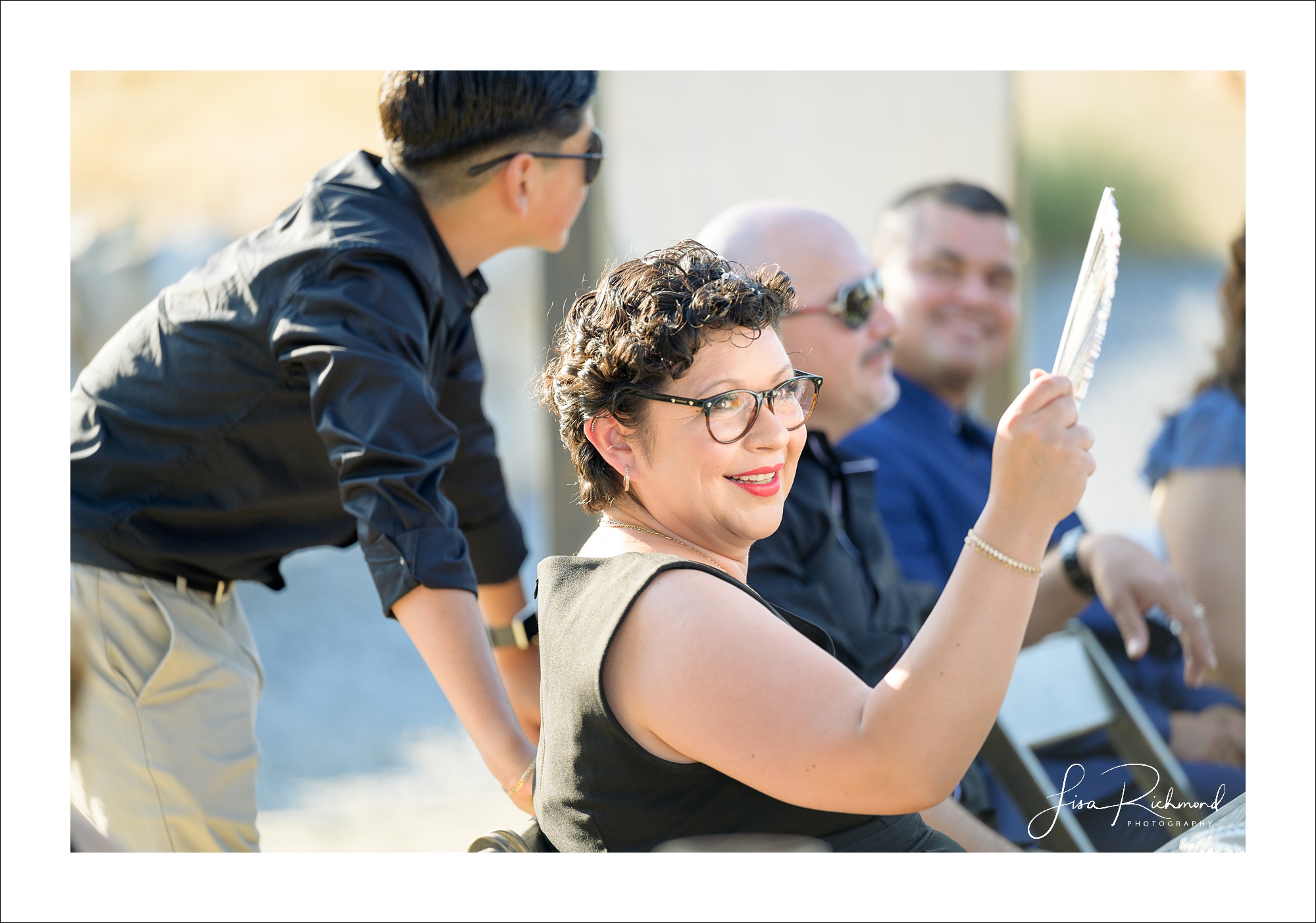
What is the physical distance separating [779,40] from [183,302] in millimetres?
1140

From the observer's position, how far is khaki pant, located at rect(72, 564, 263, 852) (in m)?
1.97

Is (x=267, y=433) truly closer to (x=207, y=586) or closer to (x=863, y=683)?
(x=207, y=586)

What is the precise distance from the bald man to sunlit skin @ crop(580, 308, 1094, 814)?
3.22 ft

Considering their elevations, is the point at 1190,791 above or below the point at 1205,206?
below

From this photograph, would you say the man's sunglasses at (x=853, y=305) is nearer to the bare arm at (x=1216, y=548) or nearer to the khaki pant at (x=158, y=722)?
the bare arm at (x=1216, y=548)

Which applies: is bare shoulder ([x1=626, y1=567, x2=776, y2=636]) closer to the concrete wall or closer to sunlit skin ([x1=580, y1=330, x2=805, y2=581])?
sunlit skin ([x1=580, y1=330, x2=805, y2=581])

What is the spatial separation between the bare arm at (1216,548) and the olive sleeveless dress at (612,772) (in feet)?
5.99

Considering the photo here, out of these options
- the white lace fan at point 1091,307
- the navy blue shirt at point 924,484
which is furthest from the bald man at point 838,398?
the white lace fan at point 1091,307

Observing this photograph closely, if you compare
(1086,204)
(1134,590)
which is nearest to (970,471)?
(1134,590)

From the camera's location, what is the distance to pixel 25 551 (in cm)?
188

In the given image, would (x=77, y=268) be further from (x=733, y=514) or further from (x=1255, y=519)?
(x=1255, y=519)

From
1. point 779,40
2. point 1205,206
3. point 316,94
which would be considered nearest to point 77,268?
point 316,94

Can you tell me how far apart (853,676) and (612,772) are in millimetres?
316

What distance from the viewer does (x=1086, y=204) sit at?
5.12 metres
